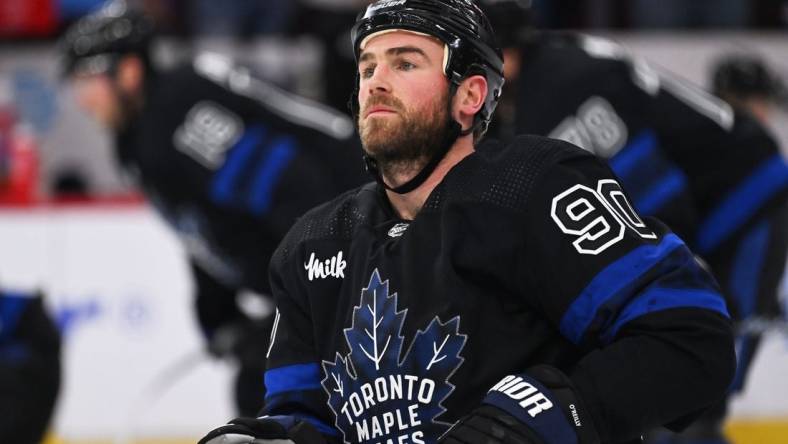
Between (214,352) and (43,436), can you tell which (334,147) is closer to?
(214,352)

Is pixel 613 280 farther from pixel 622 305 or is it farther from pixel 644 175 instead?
pixel 644 175

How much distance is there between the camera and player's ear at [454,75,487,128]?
203 cm

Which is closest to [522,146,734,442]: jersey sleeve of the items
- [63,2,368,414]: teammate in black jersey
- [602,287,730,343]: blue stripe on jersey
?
[602,287,730,343]: blue stripe on jersey

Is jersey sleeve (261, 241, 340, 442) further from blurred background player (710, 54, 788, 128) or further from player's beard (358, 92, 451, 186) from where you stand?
blurred background player (710, 54, 788, 128)

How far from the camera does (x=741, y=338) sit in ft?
12.5

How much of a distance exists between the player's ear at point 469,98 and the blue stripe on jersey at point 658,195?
1.42m

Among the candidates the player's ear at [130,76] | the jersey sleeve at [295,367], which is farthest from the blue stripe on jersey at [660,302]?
the player's ear at [130,76]

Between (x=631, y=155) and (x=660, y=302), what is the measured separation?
1644mm

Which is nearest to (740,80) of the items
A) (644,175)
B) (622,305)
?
(644,175)

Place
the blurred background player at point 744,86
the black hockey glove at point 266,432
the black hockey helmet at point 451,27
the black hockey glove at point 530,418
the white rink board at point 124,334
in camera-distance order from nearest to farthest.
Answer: the black hockey glove at point 530,418, the black hockey glove at point 266,432, the black hockey helmet at point 451,27, the blurred background player at point 744,86, the white rink board at point 124,334

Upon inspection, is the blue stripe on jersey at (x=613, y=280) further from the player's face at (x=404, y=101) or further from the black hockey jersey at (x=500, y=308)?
the player's face at (x=404, y=101)

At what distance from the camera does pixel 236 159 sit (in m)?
3.86

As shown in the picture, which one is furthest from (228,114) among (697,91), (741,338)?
(741,338)

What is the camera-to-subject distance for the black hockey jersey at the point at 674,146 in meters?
3.36
